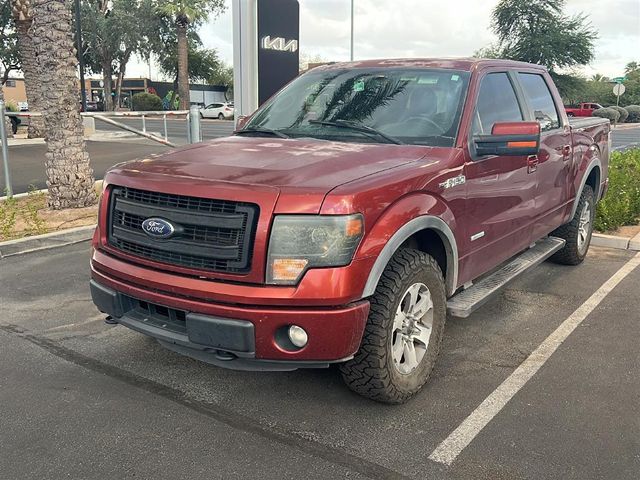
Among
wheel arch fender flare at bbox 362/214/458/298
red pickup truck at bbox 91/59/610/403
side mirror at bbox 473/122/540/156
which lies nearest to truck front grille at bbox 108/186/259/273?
red pickup truck at bbox 91/59/610/403

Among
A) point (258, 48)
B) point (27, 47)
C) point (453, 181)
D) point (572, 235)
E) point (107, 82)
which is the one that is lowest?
point (572, 235)

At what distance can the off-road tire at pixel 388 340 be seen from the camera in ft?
10.4

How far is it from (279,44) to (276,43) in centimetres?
11

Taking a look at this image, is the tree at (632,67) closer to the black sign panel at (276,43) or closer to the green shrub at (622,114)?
the green shrub at (622,114)

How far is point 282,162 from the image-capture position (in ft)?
11.2

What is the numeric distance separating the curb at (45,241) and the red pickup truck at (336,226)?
3610 mm

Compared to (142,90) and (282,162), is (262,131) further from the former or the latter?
(142,90)

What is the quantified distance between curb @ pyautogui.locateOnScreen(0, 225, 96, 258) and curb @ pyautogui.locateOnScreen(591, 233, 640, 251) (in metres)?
6.22

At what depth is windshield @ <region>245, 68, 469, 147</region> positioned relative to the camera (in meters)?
4.00

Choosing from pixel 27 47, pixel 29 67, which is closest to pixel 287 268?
pixel 29 67

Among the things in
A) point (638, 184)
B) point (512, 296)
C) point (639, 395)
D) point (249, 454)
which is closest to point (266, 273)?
point (249, 454)

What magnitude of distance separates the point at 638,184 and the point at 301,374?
285 inches

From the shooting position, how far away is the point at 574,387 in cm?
375

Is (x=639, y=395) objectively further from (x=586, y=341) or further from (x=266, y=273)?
(x=266, y=273)
